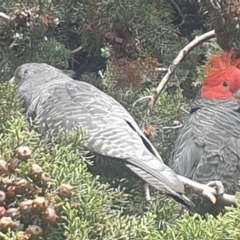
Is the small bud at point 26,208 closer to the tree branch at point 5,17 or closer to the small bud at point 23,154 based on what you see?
the small bud at point 23,154

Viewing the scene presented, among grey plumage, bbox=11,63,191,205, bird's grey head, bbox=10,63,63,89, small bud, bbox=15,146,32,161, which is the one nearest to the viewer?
small bud, bbox=15,146,32,161

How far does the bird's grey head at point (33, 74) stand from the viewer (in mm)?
2141

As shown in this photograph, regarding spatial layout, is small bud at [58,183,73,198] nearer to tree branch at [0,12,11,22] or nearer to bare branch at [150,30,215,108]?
bare branch at [150,30,215,108]

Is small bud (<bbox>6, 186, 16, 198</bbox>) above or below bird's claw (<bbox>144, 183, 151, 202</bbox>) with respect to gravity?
above

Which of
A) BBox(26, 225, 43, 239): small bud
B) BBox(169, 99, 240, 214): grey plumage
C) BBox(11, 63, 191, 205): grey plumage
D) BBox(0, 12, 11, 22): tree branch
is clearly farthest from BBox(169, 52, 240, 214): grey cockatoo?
BBox(26, 225, 43, 239): small bud

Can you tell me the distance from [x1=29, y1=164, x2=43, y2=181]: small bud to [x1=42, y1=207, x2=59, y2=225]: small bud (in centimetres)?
6

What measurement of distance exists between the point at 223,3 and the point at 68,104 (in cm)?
48

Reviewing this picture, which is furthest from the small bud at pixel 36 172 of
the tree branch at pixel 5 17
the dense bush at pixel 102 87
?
the tree branch at pixel 5 17

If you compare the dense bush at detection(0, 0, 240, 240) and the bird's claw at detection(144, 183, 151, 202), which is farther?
the bird's claw at detection(144, 183, 151, 202)

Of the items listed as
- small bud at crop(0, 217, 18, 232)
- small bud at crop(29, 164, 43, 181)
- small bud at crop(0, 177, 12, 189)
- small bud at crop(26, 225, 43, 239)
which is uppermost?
small bud at crop(29, 164, 43, 181)

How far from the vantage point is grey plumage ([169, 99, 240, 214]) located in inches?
75.5

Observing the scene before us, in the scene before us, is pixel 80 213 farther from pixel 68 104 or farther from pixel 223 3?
pixel 223 3

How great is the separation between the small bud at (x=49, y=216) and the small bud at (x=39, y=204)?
1 cm

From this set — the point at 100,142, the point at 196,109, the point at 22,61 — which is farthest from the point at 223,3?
the point at 22,61
